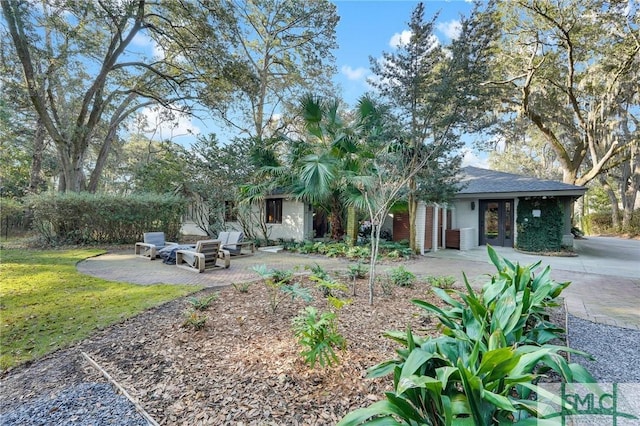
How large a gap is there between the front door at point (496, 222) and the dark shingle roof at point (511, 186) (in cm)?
82

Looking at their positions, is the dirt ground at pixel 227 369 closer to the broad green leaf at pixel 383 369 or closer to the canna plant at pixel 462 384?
the broad green leaf at pixel 383 369

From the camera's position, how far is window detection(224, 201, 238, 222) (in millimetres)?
13297

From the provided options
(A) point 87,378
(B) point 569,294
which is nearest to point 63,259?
(A) point 87,378

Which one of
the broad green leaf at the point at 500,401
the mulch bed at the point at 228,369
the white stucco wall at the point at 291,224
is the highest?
the white stucco wall at the point at 291,224

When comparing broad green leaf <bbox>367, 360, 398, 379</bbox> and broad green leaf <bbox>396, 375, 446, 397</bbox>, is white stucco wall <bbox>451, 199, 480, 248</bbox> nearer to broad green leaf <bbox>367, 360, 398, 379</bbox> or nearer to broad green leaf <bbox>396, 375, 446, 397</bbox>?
broad green leaf <bbox>367, 360, 398, 379</bbox>

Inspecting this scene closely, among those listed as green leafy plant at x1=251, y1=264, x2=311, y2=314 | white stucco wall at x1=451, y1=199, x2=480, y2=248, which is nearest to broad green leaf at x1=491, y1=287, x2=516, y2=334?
green leafy plant at x1=251, y1=264, x2=311, y2=314

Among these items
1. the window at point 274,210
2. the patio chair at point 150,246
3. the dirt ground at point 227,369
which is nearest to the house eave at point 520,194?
the window at point 274,210

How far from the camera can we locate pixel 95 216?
11.0m

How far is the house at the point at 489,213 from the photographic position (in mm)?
10992

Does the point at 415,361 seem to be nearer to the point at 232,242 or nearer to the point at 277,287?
the point at 277,287

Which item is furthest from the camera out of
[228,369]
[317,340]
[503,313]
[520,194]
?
[520,194]

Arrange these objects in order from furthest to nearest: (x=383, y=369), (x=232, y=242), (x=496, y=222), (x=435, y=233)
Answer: (x=496, y=222)
(x=435, y=233)
(x=232, y=242)
(x=383, y=369)

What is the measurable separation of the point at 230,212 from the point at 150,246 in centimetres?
510

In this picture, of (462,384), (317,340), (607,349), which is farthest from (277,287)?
(607,349)
